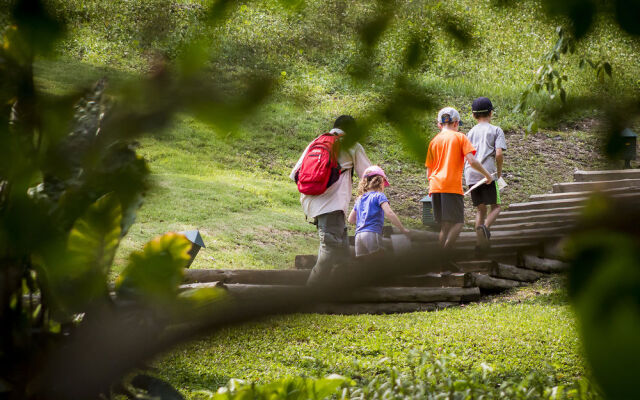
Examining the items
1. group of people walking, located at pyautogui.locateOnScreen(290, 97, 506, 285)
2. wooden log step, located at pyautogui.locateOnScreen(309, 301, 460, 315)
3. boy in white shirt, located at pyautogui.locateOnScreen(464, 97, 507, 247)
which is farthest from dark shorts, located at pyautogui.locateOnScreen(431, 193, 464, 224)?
wooden log step, located at pyautogui.locateOnScreen(309, 301, 460, 315)

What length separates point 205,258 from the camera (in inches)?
289

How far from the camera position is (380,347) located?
4621 mm

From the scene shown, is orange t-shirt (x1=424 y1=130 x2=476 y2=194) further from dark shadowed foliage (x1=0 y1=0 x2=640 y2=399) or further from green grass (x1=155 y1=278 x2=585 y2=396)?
dark shadowed foliage (x1=0 y1=0 x2=640 y2=399)

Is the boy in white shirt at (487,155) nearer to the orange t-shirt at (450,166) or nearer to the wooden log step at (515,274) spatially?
the orange t-shirt at (450,166)

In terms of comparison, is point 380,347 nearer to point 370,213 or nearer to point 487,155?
point 370,213

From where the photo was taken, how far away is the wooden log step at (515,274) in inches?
275

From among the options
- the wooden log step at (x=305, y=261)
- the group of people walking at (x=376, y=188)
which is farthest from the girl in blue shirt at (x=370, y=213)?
the wooden log step at (x=305, y=261)

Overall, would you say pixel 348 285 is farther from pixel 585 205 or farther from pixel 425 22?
pixel 425 22

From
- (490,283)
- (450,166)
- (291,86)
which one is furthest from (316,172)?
(291,86)

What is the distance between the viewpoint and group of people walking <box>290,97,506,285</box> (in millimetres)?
4625

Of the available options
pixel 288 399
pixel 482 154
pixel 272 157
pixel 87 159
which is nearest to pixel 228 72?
pixel 87 159

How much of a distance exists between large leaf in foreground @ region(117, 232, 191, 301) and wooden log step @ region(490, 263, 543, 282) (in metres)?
6.76

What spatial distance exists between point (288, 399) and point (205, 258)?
6377 mm

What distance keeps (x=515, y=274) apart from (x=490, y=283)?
564mm
